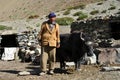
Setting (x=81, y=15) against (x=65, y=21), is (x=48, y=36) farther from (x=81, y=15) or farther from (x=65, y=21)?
(x=81, y=15)

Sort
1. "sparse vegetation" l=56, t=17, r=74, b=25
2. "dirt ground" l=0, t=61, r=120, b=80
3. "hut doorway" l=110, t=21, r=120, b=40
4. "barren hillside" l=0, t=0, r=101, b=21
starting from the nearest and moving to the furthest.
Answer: "dirt ground" l=0, t=61, r=120, b=80
"hut doorway" l=110, t=21, r=120, b=40
"sparse vegetation" l=56, t=17, r=74, b=25
"barren hillside" l=0, t=0, r=101, b=21

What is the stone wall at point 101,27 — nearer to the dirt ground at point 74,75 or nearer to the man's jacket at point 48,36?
the dirt ground at point 74,75

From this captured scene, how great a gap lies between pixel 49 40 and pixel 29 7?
59700mm

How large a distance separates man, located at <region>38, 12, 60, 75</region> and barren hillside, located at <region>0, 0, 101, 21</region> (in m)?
44.5

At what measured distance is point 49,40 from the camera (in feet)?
42.3

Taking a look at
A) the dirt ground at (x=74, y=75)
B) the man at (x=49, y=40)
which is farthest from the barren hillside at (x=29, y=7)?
the man at (x=49, y=40)

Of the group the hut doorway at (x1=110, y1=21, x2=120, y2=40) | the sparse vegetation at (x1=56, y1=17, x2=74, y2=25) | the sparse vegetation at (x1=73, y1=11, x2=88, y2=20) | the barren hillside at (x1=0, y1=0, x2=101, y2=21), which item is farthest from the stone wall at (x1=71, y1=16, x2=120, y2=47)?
the barren hillside at (x1=0, y1=0, x2=101, y2=21)

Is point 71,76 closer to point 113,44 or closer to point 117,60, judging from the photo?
point 117,60

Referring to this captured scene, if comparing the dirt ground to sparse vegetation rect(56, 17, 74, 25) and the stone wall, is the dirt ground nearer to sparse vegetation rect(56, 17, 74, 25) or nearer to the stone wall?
the stone wall

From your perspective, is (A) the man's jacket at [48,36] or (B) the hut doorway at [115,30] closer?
(A) the man's jacket at [48,36]

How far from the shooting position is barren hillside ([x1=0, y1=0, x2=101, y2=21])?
62350 mm

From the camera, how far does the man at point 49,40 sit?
1292cm

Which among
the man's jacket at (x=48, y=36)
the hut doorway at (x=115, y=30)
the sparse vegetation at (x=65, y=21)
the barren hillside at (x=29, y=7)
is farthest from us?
A: the barren hillside at (x=29, y=7)

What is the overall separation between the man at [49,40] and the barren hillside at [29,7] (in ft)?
146
